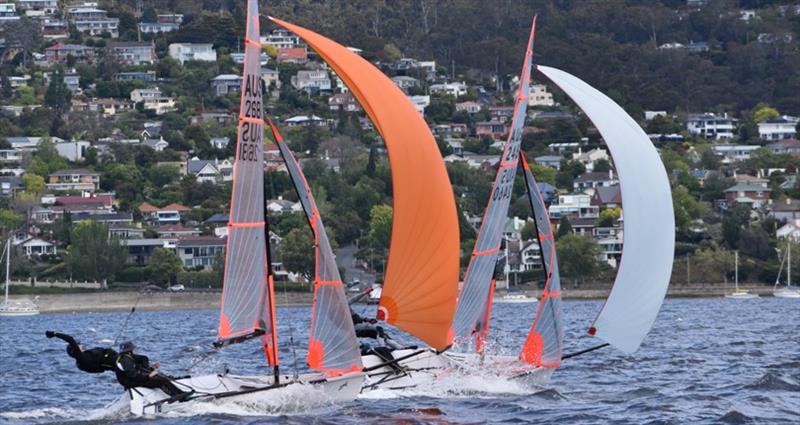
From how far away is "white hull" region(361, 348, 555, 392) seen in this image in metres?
20.9

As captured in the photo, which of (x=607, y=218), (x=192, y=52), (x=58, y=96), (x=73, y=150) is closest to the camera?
(x=607, y=218)

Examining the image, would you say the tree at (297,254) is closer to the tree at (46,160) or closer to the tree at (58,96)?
the tree at (46,160)

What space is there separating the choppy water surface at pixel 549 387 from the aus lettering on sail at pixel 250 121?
8.23 feet

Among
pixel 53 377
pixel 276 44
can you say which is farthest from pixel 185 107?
pixel 53 377

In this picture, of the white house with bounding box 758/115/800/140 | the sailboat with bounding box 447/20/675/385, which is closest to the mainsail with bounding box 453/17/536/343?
the sailboat with bounding box 447/20/675/385

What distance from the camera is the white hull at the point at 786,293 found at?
6234cm

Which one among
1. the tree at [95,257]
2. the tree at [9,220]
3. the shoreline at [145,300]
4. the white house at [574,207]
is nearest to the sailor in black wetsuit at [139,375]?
the shoreline at [145,300]

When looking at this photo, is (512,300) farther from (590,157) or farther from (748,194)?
(590,157)

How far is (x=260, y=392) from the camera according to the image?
19.1 meters

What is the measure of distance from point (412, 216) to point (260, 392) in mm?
2388

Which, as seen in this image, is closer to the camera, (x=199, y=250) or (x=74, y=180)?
(x=199, y=250)

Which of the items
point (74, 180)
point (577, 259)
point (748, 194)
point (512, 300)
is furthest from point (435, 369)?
point (74, 180)

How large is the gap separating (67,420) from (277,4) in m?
128

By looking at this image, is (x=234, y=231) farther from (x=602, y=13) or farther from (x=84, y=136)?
(x=602, y=13)
